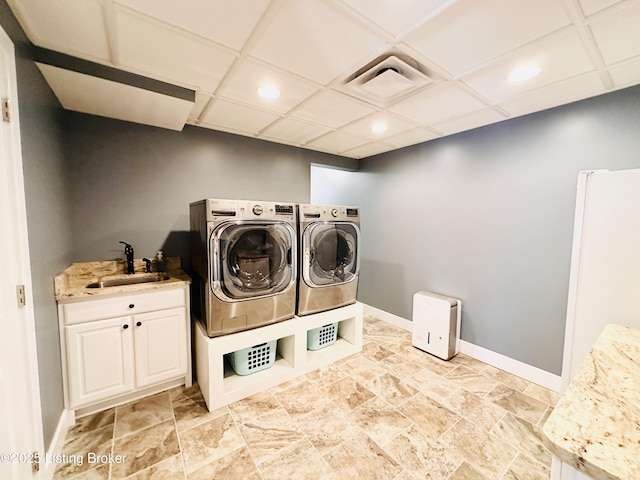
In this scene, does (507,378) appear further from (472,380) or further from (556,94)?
(556,94)

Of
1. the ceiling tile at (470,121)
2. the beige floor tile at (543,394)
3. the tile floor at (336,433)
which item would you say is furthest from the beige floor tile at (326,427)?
the ceiling tile at (470,121)

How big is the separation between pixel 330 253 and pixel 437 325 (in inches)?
55.5

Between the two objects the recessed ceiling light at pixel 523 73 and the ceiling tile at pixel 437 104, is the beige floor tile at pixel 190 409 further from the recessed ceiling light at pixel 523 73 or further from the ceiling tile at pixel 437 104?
the recessed ceiling light at pixel 523 73

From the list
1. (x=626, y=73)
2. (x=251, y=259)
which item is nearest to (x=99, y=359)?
(x=251, y=259)

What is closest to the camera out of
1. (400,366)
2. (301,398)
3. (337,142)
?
(301,398)

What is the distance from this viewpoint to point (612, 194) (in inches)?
54.4

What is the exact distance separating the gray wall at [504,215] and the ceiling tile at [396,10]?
180cm

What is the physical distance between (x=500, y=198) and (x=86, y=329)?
145 inches

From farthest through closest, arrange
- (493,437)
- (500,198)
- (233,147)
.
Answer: (233,147) → (500,198) → (493,437)

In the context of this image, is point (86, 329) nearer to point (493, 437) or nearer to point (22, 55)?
point (22, 55)

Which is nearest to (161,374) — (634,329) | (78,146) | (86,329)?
(86,329)

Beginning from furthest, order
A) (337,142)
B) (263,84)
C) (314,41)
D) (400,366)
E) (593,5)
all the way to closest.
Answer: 1. (337,142)
2. (400,366)
3. (263,84)
4. (314,41)
5. (593,5)

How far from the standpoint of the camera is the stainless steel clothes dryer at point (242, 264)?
1956 mm

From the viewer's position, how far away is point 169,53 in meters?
1.55
